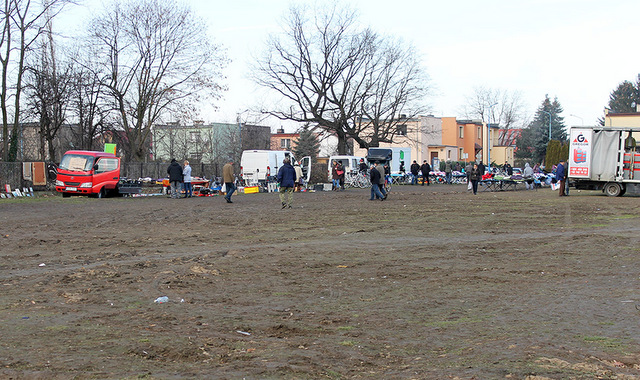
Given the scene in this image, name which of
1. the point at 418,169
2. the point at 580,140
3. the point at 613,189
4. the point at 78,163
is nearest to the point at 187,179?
the point at 78,163

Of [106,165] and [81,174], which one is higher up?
[106,165]

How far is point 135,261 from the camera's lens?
11008 mm

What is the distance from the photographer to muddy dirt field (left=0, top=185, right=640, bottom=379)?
531 cm

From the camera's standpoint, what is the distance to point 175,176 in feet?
102

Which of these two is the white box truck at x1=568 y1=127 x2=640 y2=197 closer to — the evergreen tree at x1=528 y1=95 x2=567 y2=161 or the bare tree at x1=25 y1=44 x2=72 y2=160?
the bare tree at x1=25 y1=44 x2=72 y2=160

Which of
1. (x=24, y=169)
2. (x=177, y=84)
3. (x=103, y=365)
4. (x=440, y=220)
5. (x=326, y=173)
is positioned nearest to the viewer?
(x=103, y=365)

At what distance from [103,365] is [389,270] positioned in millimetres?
5639

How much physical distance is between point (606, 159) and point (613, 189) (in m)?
1.47

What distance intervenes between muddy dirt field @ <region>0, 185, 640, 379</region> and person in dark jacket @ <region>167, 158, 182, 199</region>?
1482 centimetres

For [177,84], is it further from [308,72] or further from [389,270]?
[389,270]

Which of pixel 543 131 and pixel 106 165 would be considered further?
pixel 543 131

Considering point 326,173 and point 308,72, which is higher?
point 308,72

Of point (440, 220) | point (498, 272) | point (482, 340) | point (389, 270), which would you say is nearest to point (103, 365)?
point (482, 340)

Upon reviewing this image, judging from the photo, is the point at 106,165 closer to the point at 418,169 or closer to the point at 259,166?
the point at 259,166
